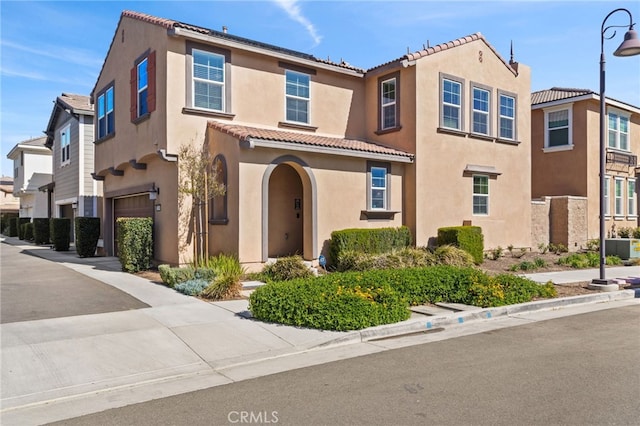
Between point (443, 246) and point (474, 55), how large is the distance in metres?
7.60

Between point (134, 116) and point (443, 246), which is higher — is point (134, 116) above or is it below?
above

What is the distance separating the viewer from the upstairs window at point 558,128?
22656 millimetres

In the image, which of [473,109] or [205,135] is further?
[473,109]

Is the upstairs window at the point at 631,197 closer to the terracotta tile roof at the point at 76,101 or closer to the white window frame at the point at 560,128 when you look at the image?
the white window frame at the point at 560,128

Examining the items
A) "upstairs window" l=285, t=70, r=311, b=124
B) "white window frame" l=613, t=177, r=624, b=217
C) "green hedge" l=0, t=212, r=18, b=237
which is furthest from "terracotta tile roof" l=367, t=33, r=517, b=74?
"green hedge" l=0, t=212, r=18, b=237

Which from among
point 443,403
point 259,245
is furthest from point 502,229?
point 443,403

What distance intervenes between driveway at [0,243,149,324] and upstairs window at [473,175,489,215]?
1284 cm

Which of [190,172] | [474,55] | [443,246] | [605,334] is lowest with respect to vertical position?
[605,334]

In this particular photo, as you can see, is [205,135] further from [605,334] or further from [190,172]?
[605,334]

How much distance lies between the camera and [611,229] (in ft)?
78.6

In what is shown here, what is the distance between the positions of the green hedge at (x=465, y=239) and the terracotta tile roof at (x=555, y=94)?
1049cm

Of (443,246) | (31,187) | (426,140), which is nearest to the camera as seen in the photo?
(443,246)

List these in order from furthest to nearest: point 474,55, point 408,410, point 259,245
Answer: point 474,55
point 259,245
point 408,410

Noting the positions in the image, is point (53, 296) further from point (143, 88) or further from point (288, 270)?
point (143, 88)
